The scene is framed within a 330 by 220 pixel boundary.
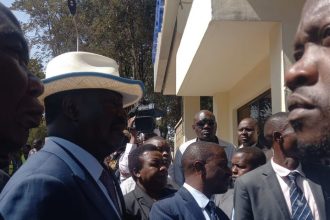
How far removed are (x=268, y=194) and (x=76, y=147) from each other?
163cm

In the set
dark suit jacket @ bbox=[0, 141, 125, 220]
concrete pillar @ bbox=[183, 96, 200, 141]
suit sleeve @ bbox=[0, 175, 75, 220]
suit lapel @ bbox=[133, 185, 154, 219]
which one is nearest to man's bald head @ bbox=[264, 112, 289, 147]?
suit lapel @ bbox=[133, 185, 154, 219]

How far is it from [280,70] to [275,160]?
2179 mm

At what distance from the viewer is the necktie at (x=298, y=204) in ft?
11.6

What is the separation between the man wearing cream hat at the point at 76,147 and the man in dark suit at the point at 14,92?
0.60m

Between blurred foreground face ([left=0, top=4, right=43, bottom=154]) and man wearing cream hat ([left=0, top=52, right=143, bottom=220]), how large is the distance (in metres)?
0.63

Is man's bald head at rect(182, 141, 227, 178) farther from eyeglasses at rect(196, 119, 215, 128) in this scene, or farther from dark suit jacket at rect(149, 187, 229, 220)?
eyeglasses at rect(196, 119, 215, 128)

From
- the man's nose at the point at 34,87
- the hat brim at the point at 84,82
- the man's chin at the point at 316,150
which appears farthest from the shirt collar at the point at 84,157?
the man's chin at the point at 316,150

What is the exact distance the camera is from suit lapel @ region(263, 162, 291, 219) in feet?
11.9

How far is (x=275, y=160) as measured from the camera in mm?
4020

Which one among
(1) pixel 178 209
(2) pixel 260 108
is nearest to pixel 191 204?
(1) pixel 178 209

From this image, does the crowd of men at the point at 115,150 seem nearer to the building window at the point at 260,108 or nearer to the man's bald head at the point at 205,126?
the man's bald head at the point at 205,126

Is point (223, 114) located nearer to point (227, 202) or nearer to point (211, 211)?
point (227, 202)

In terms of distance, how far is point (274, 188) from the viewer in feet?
12.3

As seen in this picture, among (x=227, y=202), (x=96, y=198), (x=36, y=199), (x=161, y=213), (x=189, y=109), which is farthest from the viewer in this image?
A: (x=189, y=109)
